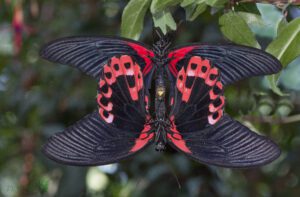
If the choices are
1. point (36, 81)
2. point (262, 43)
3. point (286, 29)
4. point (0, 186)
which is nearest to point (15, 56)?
point (36, 81)

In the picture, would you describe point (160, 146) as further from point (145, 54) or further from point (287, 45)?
point (287, 45)

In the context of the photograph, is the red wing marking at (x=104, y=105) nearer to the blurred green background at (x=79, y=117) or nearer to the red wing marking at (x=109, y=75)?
the red wing marking at (x=109, y=75)

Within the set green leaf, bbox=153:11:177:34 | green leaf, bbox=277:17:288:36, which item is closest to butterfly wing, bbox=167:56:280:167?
green leaf, bbox=153:11:177:34

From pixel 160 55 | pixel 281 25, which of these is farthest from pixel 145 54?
pixel 281 25

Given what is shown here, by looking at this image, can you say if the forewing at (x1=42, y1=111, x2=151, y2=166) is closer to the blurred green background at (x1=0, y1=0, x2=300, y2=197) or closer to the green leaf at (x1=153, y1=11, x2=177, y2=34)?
the green leaf at (x1=153, y1=11, x2=177, y2=34)

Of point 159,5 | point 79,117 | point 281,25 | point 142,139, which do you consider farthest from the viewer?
point 79,117

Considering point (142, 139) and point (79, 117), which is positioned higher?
point (142, 139)

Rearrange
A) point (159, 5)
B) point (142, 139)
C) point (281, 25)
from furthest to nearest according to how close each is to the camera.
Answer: point (281, 25) < point (159, 5) < point (142, 139)

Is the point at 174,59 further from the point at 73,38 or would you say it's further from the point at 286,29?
A: the point at 286,29
